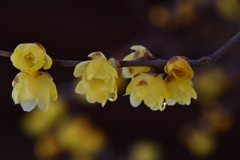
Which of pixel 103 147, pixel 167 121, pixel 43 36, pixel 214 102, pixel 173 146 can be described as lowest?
pixel 173 146

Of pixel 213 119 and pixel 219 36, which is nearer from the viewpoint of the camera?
pixel 213 119

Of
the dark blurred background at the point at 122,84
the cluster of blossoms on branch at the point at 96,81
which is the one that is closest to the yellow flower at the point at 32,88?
the cluster of blossoms on branch at the point at 96,81

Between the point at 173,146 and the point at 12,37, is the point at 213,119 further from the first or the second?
the point at 12,37

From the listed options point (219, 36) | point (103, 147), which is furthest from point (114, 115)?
point (219, 36)

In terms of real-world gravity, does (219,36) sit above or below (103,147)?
above

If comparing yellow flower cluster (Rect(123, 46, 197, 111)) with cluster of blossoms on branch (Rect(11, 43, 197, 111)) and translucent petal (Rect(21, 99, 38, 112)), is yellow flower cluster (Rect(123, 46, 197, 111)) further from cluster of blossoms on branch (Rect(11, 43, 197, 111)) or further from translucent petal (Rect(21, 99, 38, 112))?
translucent petal (Rect(21, 99, 38, 112))

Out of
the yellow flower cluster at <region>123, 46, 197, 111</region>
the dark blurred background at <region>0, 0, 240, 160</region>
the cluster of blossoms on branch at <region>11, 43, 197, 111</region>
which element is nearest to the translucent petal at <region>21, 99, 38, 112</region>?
the cluster of blossoms on branch at <region>11, 43, 197, 111</region>

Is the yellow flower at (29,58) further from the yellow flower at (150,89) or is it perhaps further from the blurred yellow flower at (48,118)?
the blurred yellow flower at (48,118)

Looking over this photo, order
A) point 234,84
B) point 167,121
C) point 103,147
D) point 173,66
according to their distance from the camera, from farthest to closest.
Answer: point 167,121 < point 234,84 < point 103,147 < point 173,66
